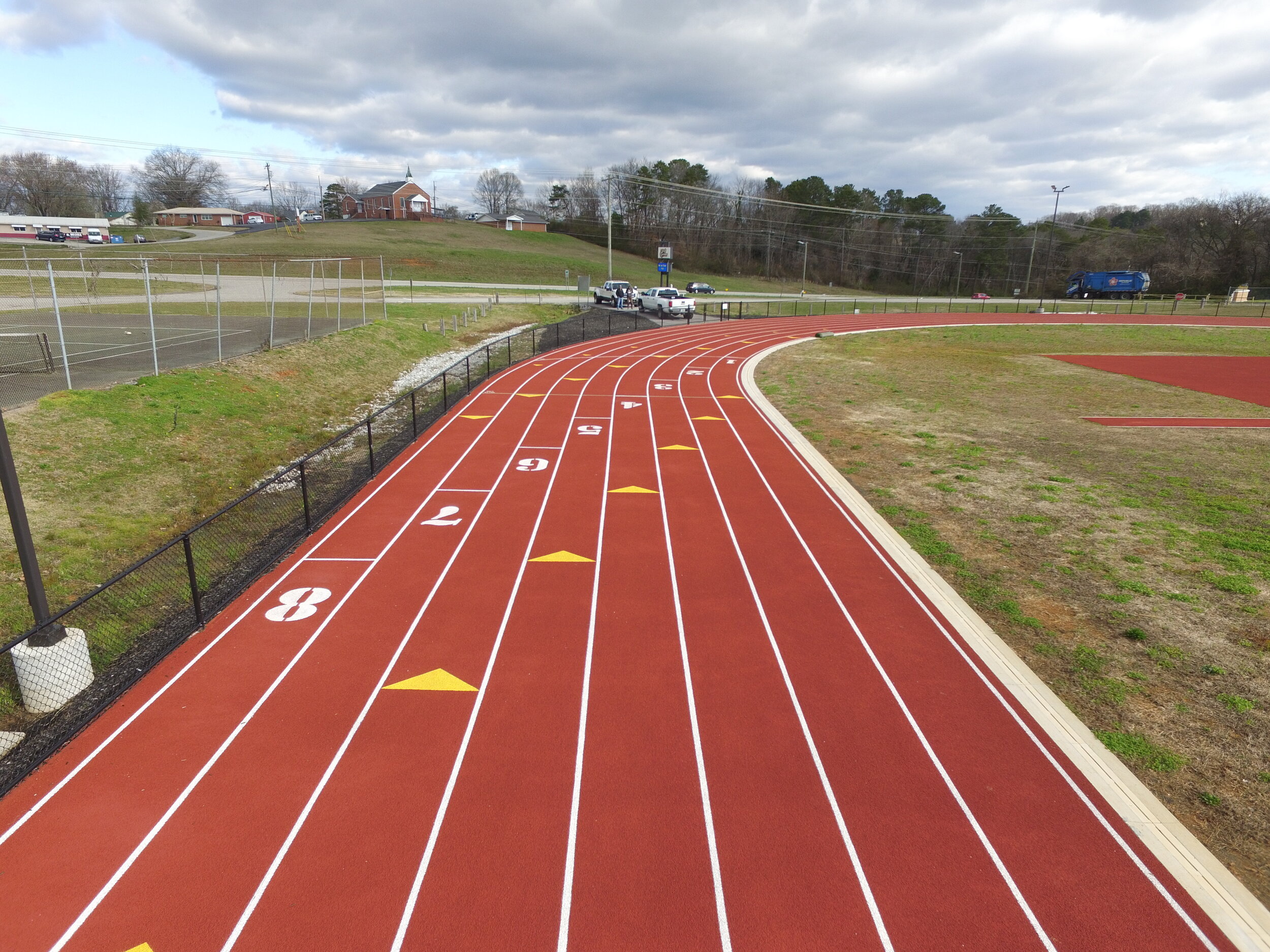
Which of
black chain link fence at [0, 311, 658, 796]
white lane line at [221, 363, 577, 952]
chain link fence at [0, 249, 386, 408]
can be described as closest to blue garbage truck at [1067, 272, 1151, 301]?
chain link fence at [0, 249, 386, 408]

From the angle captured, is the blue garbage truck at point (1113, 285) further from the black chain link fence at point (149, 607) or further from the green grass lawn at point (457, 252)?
the black chain link fence at point (149, 607)

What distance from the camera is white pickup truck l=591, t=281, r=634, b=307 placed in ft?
155

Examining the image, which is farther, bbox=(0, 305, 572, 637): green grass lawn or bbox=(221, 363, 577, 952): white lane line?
bbox=(0, 305, 572, 637): green grass lawn

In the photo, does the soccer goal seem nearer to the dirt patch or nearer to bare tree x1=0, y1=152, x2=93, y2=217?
the dirt patch

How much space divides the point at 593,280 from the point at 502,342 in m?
44.1

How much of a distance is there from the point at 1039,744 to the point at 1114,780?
62cm

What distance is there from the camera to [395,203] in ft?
399

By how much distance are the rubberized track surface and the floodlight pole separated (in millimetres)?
1074

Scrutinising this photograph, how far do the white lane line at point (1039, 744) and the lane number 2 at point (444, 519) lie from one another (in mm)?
6743

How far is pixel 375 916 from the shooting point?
4684 millimetres

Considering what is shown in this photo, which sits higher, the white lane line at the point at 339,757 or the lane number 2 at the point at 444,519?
the lane number 2 at the point at 444,519

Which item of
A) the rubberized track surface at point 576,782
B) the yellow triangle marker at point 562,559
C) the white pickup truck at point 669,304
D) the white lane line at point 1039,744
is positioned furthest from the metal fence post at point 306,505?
the white pickup truck at point 669,304

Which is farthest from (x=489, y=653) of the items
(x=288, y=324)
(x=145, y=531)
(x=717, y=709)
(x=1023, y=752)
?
(x=288, y=324)

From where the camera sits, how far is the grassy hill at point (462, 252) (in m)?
67.9
